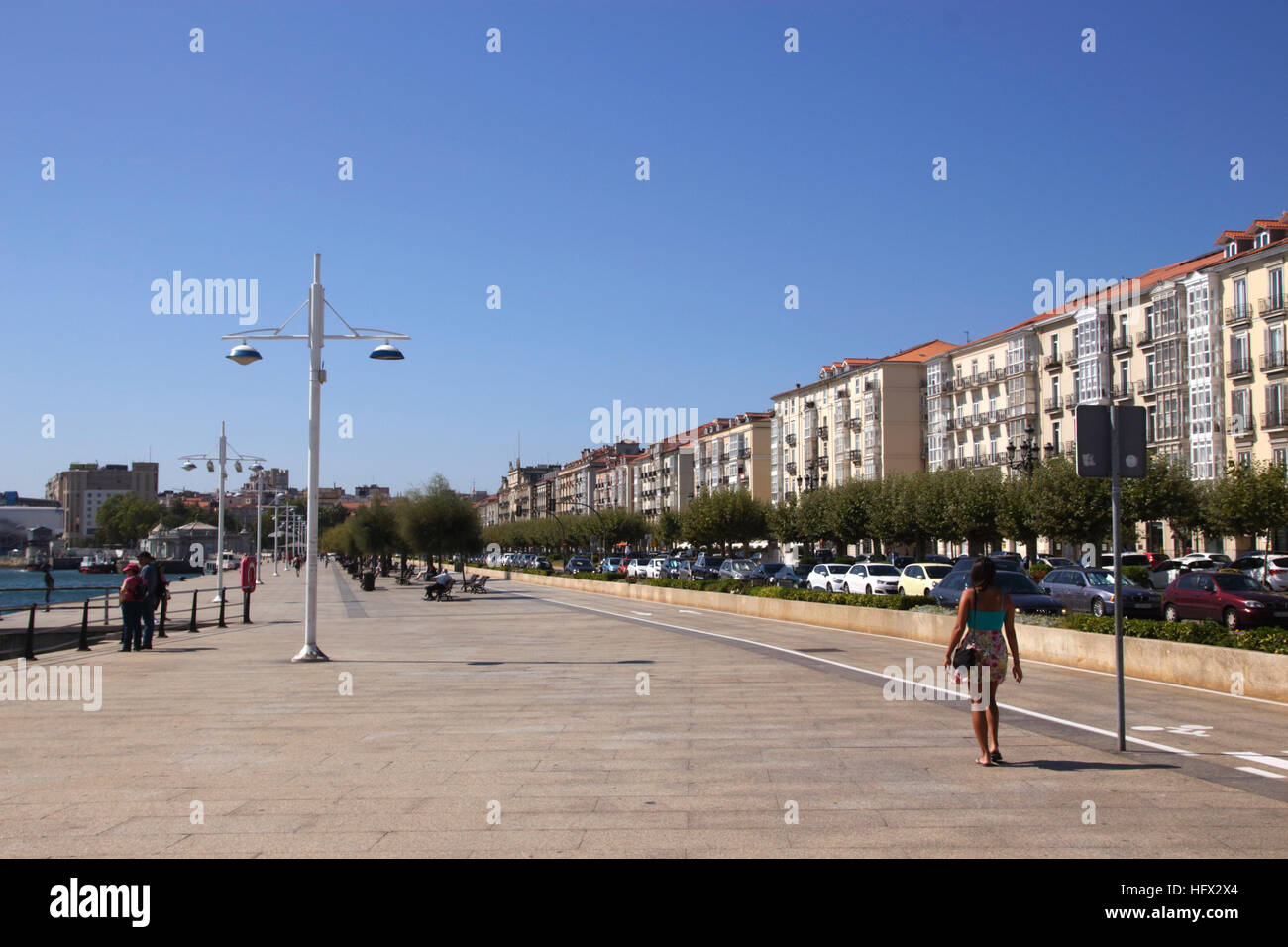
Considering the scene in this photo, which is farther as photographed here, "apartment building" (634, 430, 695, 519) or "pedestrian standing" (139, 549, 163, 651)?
"apartment building" (634, 430, 695, 519)

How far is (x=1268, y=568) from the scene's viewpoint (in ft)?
129

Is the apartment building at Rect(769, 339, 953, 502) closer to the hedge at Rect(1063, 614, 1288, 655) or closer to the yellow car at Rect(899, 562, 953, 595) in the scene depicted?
the yellow car at Rect(899, 562, 953, 595)

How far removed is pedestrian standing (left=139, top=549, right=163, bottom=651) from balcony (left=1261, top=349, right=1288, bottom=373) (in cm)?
5181

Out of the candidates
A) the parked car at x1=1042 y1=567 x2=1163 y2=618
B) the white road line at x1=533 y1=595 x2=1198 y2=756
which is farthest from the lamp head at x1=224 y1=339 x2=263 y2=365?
the parked car at x1=1042 y1=567 x2=1163 y2=618

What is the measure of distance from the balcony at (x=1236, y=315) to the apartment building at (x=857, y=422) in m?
28.1

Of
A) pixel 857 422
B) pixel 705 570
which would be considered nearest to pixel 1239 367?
pixel 705 570

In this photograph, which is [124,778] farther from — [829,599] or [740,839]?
[829,599]

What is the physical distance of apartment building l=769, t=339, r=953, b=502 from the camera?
87.8 m

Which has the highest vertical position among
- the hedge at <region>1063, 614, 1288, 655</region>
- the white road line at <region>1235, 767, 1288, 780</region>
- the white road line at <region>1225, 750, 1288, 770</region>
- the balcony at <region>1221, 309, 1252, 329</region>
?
the balcony at <region>1221, 309, 1252, 329</region>

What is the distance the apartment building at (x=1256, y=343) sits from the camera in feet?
171

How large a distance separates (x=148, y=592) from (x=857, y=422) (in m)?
76.7

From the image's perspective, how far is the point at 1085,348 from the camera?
65.4m

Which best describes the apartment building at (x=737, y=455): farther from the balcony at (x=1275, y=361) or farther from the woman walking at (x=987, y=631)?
the woman walking at (x=987, y=631)

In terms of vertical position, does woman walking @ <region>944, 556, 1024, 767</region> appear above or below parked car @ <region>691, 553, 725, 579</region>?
above
